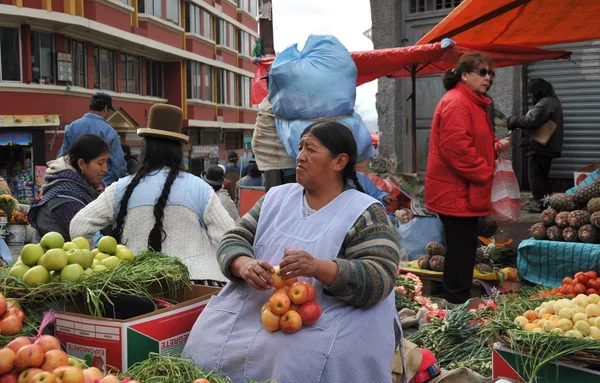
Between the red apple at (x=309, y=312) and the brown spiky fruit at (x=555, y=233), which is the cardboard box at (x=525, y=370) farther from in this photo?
the brown spiky fruit at (x=555, y=233)

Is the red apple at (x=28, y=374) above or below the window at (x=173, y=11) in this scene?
below

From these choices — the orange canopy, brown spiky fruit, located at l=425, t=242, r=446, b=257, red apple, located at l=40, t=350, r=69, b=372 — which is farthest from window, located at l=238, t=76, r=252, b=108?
red apple, located at l=40, t=350, r=69, b=372

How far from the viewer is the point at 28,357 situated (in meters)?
2.19

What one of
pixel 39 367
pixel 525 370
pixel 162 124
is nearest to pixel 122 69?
pixel 162 124

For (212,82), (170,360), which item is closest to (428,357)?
(170,360)

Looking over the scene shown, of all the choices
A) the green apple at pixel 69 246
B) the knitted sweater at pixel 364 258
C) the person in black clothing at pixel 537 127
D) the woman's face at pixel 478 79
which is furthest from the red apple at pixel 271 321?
the person in black clothing at pixel 537 127

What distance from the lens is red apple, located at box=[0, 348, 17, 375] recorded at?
213 centimetres

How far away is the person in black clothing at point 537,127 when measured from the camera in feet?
27.9

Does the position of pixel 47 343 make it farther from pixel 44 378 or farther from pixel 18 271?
pixel 18 271

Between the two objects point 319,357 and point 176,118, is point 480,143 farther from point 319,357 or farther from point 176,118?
point 319,357

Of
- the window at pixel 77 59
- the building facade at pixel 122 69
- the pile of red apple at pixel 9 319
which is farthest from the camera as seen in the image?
the window at pixel 77 59

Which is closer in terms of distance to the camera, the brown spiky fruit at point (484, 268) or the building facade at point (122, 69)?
the brown spiky fruit at point (484, 268)

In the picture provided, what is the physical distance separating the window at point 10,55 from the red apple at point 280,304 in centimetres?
2195

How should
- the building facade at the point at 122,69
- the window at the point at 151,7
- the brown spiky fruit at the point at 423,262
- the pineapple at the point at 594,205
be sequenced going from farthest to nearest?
the window at the point at 151,7
the building facade at the point at 122,69
the brown spiky fruit at the point at 423,262
the pineapple at the point at 594,205
